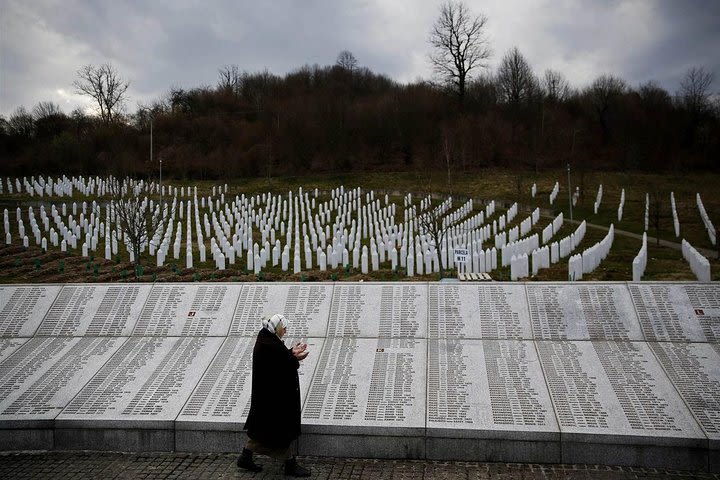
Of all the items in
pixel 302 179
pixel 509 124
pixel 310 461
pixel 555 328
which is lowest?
pixel 310 461

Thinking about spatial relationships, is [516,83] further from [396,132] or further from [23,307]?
[23,307]

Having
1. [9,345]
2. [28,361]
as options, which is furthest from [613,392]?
[9,345]

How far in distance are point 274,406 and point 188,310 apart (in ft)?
11.7

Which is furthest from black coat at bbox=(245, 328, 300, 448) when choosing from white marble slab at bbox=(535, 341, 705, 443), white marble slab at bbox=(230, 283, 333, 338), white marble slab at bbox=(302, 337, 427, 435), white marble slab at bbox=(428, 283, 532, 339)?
white marble slab at bbox=(535, 341, 705, 443)

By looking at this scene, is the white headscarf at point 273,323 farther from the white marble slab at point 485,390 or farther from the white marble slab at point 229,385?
the white marble slab at point 485,390

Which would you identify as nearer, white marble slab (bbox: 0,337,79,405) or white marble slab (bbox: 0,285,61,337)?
white marble slab (bbox: 0,337,79,405)

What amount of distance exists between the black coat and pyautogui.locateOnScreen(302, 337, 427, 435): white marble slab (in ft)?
2.07

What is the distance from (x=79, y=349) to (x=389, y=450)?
507 cm

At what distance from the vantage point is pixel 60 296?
382 inches

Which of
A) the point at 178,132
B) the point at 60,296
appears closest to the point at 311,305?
the point at 60,296

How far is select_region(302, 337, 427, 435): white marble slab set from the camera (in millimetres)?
6871

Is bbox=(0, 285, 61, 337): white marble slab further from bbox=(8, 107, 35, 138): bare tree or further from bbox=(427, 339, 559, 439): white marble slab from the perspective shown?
bbox=(8, 107, 35, 138): bare tree

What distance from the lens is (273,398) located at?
20.9 feet

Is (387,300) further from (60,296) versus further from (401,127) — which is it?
(401,127)
